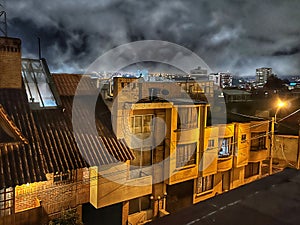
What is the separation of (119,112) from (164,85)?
6879 mm

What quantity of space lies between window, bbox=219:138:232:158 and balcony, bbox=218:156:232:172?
1.05 ft

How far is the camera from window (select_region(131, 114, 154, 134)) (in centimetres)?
1623

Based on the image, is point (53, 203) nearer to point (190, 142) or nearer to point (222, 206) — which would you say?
point (190, 142)

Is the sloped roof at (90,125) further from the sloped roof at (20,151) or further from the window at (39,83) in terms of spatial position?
the sloped roof at (20,151)

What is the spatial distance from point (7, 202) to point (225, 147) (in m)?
15.9

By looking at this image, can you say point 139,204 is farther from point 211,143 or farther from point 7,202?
point 7,202

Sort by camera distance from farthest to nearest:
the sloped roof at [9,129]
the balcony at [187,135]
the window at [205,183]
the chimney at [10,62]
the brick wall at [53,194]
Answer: the window at [205,183]
the balcony at [187,135]
the chimney at [10,62]
the brick wall at [53,194]
the sloped roof at [9,129]

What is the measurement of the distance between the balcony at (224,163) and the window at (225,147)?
1.05 ft

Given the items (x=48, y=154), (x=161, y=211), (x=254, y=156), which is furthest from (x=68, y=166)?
(x=254, y=156)

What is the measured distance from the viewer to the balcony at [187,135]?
1815cm

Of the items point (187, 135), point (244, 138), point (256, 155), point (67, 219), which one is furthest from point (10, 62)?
point (256, 155)

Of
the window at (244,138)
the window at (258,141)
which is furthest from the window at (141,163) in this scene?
the window at (258,141)

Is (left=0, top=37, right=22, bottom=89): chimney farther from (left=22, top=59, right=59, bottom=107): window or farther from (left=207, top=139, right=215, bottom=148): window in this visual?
(left=207, top=139, right=215, bottom=148): window

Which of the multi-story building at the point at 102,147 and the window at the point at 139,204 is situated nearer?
the multi-story building at the point at 102,147
